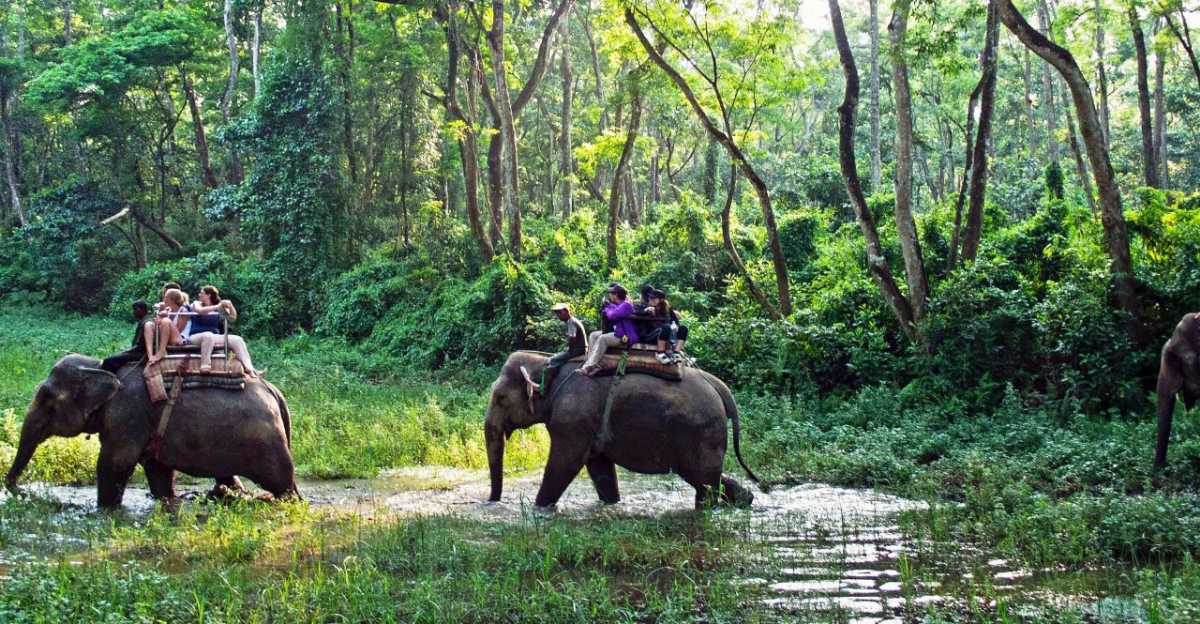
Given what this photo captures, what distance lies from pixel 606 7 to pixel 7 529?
12.7 meters

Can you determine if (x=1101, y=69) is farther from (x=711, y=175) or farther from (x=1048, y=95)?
(x=711, y=175)

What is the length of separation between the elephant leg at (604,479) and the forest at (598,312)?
0.23 m

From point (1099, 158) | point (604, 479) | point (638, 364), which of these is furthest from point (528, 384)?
point (1099, 158)

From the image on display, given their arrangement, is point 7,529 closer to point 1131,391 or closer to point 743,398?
point 743,398

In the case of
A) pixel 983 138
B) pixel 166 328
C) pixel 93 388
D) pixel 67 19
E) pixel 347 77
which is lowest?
pixel 93 388

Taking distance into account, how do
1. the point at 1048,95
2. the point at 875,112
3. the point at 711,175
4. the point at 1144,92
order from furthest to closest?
the point at 711,175 < the point at 875,112 < the point at 1048,95 < the point at 1144,92

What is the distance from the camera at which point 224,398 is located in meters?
9.66

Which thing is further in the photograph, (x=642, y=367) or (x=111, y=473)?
(x=642, y=367)

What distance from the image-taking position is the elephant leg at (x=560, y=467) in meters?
9.84

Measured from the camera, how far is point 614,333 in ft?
33.1

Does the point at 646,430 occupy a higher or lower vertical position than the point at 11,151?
lower

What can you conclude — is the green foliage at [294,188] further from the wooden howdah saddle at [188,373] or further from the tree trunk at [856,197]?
the wooden howdah saddle at [188,373]

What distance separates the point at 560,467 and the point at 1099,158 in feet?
25.7

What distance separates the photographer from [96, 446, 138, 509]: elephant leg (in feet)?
31.1
